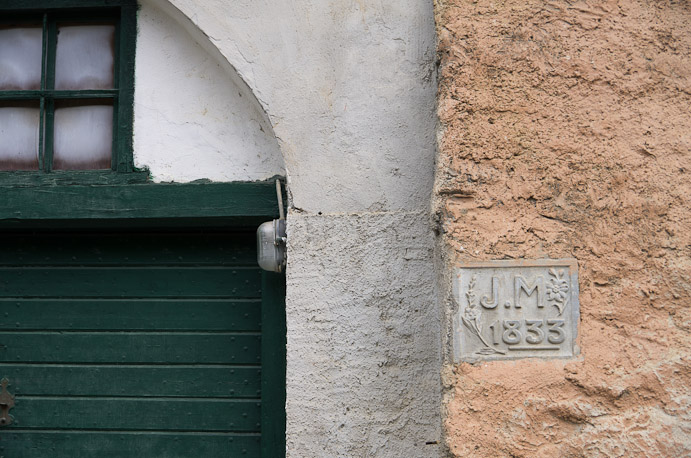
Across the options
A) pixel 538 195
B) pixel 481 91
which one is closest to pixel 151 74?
pixel 481 91

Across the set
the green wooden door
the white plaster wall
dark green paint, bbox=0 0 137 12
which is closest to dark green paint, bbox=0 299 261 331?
the green wooden door

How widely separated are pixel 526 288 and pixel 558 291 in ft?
0.29

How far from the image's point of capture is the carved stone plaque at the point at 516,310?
1.74 metres

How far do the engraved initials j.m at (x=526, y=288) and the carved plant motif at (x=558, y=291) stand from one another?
2 cm

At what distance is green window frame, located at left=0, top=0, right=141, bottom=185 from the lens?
7.72 ft

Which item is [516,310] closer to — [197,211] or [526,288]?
[526,288]

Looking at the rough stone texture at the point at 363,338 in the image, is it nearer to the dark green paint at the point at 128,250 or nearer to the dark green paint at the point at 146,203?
the dark green paint at the point at 146,203

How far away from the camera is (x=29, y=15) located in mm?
2482

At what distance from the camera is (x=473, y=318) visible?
1.75 m

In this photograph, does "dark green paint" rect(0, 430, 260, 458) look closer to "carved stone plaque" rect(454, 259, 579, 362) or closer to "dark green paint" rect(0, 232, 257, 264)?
"dark green paint" rect(0, 232, 257, 264)

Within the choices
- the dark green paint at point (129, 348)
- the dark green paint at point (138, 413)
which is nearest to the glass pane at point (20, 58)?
the dark green paint at point (129, 348)

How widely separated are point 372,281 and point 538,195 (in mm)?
614

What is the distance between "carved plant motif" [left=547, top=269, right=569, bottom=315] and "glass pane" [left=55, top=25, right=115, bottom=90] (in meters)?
1.80

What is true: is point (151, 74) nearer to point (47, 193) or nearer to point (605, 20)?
point (47, 193)
